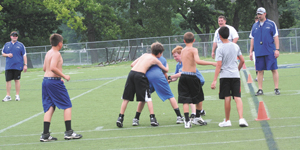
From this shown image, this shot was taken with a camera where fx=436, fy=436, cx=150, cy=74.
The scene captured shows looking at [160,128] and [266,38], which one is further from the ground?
[266,38]

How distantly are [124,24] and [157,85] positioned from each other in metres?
47.0

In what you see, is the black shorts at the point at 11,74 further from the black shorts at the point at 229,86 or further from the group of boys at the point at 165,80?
the black shorts at the point at 229,86

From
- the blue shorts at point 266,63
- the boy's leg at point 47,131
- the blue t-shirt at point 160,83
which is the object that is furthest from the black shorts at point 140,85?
the blue shorts at point 266,63

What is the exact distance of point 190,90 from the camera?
751 cm

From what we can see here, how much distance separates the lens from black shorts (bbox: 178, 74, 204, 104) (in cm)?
743

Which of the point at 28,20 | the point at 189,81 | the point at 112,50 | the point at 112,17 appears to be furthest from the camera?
the point at 112,17

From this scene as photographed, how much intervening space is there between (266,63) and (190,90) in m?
3.93

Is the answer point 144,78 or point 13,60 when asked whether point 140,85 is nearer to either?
point 144,78

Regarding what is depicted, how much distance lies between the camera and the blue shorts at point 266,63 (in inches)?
420

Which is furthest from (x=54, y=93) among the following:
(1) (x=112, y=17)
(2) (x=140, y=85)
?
(1) (x=112, y=17)

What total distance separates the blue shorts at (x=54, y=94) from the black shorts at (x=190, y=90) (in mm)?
1936

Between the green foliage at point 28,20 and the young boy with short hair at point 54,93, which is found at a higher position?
the green foliage at point 28,20

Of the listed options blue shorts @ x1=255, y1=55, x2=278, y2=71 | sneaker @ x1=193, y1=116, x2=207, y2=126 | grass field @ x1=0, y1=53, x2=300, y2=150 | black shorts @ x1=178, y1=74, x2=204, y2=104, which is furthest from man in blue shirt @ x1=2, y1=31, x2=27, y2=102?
sneaker @ x1=193, y1=116, x2=207, y2=126

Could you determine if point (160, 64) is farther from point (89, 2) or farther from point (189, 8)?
point (189, 8)
